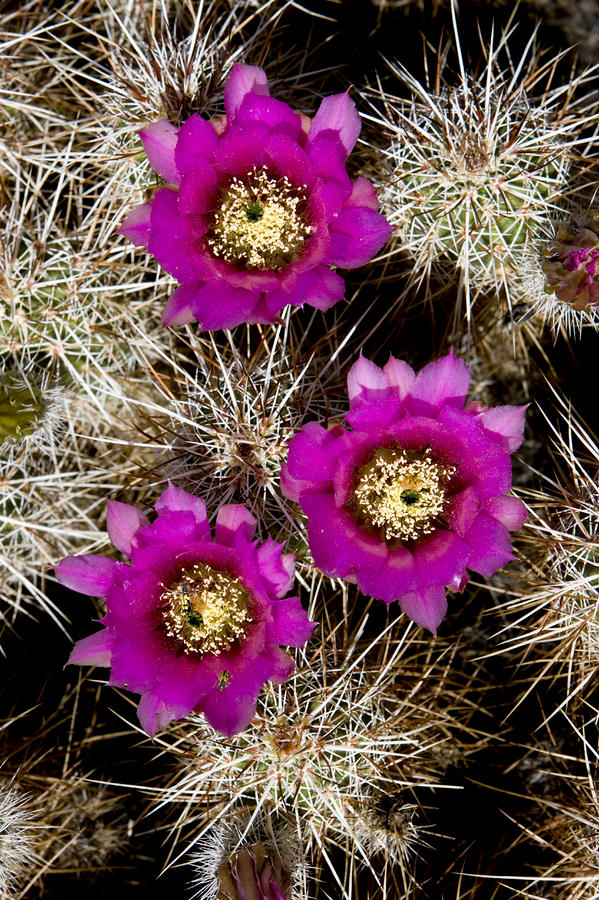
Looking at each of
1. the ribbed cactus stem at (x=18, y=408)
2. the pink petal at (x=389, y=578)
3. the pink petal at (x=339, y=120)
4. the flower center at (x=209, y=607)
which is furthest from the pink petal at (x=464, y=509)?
the ribbed cactus stem at (x=18, y=408)

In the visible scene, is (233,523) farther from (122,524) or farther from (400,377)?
(400,377)

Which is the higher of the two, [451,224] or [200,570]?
[451,224]

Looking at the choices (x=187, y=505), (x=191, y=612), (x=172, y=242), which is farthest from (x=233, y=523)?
(x=172, y=242)

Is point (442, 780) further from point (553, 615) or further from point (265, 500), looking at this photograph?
point (265, 500)

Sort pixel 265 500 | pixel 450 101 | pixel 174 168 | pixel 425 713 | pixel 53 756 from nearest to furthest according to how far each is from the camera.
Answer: pixel 174 168
pixel 265 500
pixel 450 101
pixel 425 713
pixel 53 756

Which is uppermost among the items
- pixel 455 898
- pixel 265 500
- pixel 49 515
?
pixel 265 500

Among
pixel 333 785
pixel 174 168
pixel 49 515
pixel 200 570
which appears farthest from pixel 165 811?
pixel 174 168

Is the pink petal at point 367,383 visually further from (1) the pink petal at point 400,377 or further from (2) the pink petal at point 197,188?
(2) the pink petal at point 197,188
